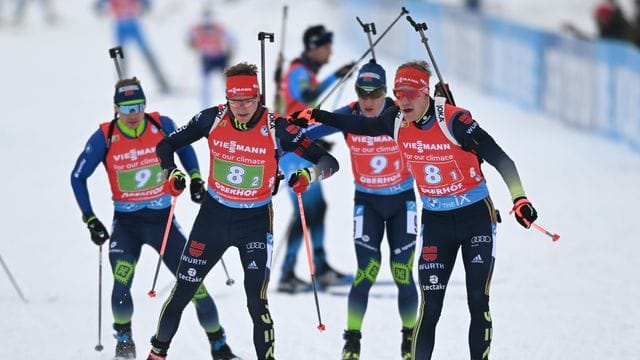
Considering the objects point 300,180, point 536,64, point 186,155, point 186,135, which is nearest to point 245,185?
point 300,180

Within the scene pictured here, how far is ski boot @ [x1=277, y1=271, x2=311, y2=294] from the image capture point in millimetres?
10773

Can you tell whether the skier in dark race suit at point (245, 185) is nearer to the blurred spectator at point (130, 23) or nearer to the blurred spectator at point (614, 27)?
the blurred spectator at point (614, 27)

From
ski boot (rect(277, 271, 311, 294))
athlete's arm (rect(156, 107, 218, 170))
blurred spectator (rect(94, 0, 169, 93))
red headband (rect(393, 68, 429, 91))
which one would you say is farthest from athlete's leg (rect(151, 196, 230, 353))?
blurred spectator (rect(94, 0, 169, 93))

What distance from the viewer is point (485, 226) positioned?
7.26m

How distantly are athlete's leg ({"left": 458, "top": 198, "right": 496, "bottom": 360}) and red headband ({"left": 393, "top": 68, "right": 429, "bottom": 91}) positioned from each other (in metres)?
0.81

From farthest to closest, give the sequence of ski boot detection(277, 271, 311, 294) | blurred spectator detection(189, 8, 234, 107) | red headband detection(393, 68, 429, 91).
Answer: blurred spectator detection(189, 8, 234, 107), ski boot detection(277, 271, 311, 294), red headband detection(393, 68, 429, 91)

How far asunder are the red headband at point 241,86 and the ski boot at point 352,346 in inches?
79.9

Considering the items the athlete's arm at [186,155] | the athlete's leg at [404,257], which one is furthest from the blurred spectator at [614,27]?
the athlete's arm at [186,155]

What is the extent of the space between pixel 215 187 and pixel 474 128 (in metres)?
1.69

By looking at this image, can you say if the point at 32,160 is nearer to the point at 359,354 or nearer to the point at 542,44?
the point at 542,44

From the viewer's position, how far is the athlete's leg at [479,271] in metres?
7.16

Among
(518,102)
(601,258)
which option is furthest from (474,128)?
(518,102)

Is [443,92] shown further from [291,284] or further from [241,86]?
[291,284]

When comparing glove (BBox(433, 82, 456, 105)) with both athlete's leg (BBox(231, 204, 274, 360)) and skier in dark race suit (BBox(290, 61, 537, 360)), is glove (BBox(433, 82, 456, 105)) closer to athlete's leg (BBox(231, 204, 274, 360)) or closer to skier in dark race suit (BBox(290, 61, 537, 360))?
skier in dark race suit (BBox(290, 61, 537, 360))
